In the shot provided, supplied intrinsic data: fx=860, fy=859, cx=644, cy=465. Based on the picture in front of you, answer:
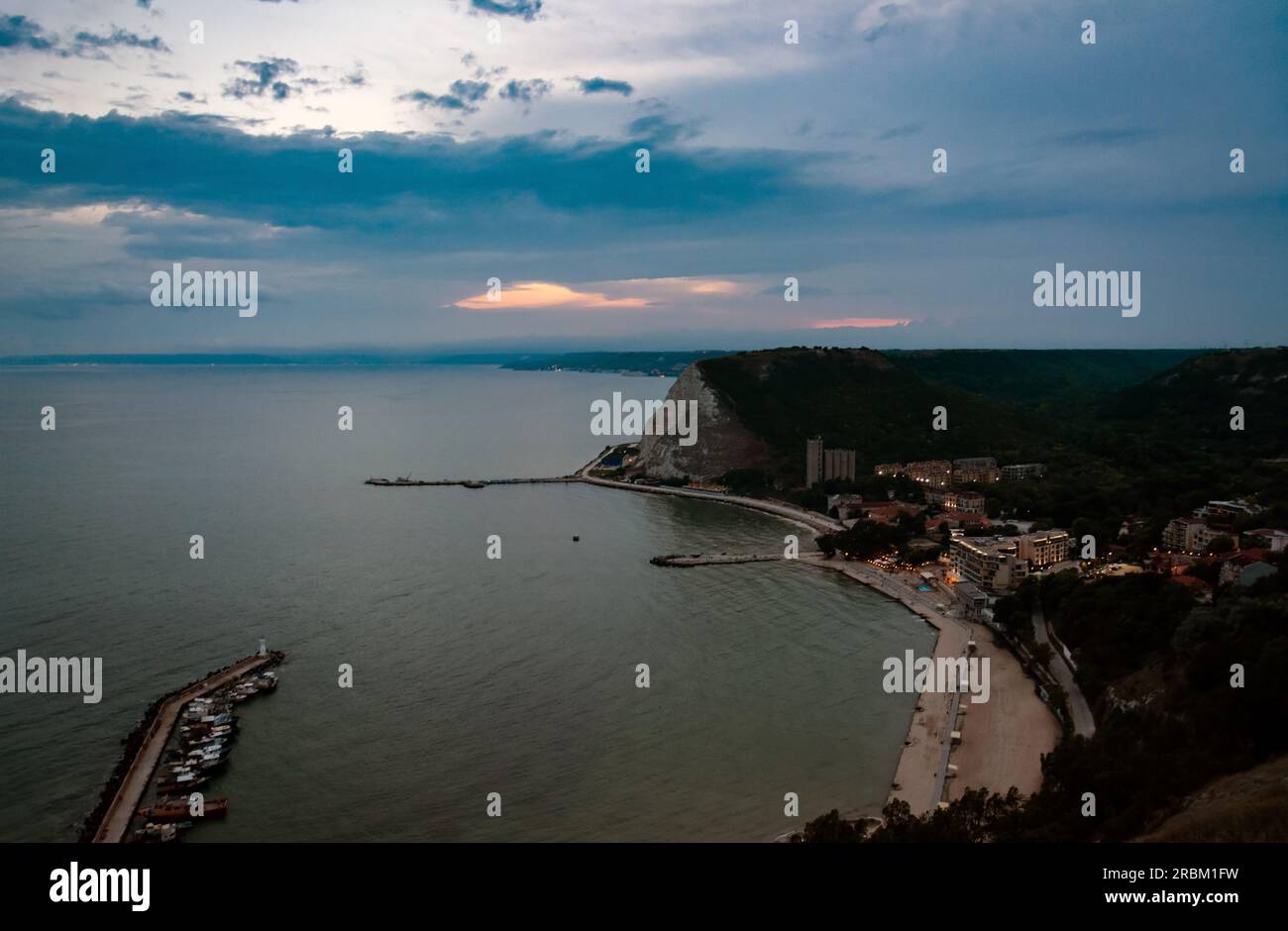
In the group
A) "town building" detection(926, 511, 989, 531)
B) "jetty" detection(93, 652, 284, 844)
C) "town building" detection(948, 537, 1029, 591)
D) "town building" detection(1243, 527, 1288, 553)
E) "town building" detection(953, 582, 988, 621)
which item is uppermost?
"town building" detection(926, 511, 989, 531)

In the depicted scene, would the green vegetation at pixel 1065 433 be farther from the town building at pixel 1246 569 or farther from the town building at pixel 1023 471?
the town building at pixel 1246 569

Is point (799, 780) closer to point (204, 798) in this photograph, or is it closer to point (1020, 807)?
point (1020, 807)

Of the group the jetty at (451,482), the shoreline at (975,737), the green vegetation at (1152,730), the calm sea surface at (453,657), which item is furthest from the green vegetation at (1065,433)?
the jetty at (451,482)

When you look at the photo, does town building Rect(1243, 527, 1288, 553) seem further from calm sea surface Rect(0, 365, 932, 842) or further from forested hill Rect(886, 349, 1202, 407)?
forested hill Rect(886, 349, 1202, 407)

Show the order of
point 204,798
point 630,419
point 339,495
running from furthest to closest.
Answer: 1. point 630,419
2. point 339,495
3. point 204,798

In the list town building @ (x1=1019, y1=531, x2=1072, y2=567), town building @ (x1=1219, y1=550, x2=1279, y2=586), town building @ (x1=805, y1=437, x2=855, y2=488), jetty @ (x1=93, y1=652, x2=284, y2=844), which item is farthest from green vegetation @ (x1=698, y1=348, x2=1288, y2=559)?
jetty @ (x1=93, y1=652, x2=284, y2=844)

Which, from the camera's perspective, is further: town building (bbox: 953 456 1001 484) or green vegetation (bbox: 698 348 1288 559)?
town building (bbox: 953 456 1001 484)
